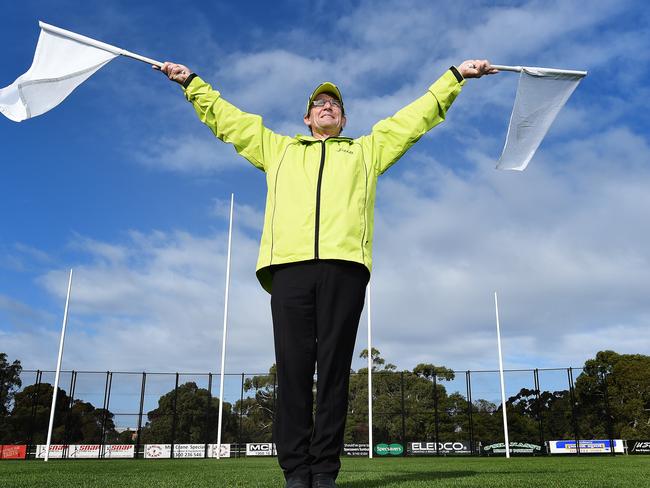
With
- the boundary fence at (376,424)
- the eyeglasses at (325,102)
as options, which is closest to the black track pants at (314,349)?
the eyeglasses at (325,102)

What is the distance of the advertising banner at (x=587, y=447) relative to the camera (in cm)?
2216

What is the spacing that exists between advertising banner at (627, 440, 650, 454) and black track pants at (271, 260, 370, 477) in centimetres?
2461

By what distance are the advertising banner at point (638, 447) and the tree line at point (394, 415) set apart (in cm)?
96

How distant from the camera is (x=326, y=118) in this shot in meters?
2.94

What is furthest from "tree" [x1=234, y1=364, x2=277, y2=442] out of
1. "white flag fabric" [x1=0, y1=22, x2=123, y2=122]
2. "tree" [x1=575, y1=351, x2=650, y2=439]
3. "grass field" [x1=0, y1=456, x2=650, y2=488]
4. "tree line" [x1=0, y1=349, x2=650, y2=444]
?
"white flag fabric" [x1=0, y1=22, x2=123, y2=122]

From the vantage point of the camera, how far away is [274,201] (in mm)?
2645

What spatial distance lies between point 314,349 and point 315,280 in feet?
1.03

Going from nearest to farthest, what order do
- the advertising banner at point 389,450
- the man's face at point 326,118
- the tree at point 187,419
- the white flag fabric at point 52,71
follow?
the man's face at point 326,118, the white flag fabric at point 52,71, the advertising banner at point 389,450, the tree at point 187,419

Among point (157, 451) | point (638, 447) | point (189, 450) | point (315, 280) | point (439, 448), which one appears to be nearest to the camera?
point (315, 280)

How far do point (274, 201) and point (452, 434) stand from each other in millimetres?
23575

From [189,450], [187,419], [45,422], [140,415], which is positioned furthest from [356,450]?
[45,422]

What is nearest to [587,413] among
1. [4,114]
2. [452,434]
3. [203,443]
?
[452,434]

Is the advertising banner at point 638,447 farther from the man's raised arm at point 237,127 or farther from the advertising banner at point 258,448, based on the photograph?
the man's raised arm at point 237,127

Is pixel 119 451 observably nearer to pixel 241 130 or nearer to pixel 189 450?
pixel 189 450
